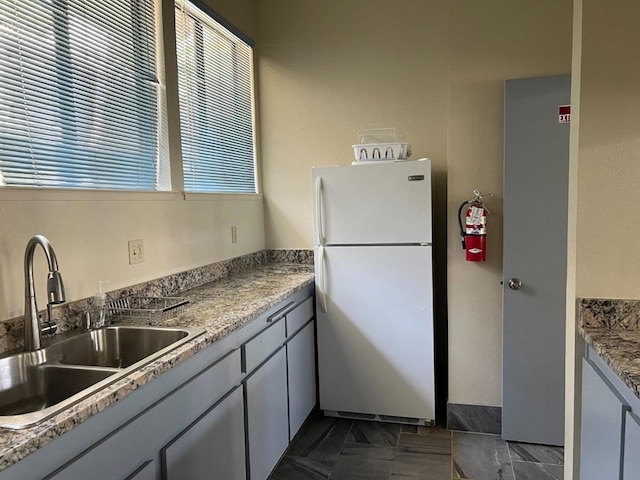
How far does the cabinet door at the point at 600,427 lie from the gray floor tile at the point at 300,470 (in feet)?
4.18

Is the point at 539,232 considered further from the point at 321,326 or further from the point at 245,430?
the point at 245,430

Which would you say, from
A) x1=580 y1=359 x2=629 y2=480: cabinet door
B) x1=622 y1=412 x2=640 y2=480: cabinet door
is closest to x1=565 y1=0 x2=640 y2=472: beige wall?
x1=580 y1=359 x2=629 y2=480: cabinet door

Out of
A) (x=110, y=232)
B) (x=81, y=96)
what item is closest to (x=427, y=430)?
(x=110, y=232)

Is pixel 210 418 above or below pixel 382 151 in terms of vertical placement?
below

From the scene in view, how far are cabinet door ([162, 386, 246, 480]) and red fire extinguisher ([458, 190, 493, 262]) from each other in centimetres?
149

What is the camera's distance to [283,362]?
8.09 ft

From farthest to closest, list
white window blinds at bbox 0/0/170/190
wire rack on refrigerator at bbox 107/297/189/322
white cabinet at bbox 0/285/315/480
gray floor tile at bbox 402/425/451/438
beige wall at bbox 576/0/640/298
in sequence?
1. gray floor tile at bbox 402/425/451/438
2. wire rack on refrigerator at bbox 107/297/189/322
3. white window blinds at bbox 0/0/170/190
4. beige wall at bbox 576/0/640/298
5. white cabinet at bbox 0/285/315/480

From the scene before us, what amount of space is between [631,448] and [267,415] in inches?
58.3

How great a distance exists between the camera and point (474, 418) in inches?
112

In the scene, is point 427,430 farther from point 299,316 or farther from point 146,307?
point 146,307

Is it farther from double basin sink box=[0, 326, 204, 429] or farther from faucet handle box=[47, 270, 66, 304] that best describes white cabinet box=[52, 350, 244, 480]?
faucet handle box=[47, 270, 66, 304]

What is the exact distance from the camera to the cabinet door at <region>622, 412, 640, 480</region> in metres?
1.21

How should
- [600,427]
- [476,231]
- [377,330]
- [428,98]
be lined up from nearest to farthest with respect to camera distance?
[600,427]
[476,231]
[377,330]
[428,98]

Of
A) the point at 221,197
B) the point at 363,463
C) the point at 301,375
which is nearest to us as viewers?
the point at 363,463
